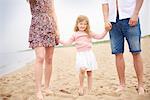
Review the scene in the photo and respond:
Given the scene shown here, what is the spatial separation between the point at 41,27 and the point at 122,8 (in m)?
0.37

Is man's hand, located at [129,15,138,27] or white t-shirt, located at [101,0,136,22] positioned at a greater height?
white t-shirt, located at [101,0,136,22]

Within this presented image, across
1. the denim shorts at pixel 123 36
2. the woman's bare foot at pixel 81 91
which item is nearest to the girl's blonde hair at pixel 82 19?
the denim shorts at pixel 123 36

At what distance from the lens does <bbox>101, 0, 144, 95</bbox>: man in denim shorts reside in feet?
5.87

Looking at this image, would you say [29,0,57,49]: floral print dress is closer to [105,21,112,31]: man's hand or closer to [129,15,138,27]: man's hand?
[105,21,112,31]: man's hand

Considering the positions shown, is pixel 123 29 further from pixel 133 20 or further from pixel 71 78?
pixel 71 78

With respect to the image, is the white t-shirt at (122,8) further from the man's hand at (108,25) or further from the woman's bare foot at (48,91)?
the woman's bare foot at (48,91)

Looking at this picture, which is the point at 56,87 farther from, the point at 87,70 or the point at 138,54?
the point at 138,54

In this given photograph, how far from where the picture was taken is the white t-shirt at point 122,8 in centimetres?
179

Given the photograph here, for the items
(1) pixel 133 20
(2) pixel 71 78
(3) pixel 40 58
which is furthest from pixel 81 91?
(1) pixel 133 20

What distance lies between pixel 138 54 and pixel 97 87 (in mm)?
244

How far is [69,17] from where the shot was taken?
1.86m

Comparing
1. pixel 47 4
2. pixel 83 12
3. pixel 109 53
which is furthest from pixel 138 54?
pixel 47 4

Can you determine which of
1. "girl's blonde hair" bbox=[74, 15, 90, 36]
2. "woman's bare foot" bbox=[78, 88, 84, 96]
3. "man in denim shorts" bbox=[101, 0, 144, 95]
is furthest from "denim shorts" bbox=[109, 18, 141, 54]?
"woman's bare foot" bbox=[78, 88, 84, 96]

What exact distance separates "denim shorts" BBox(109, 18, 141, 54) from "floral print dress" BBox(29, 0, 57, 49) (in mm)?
270
